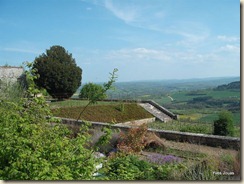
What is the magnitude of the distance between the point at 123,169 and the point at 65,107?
29.5ft

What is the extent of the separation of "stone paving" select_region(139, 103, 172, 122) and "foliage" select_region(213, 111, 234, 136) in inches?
247

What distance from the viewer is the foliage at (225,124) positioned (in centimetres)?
961

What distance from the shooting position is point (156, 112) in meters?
17.0

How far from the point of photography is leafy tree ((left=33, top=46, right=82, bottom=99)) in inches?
674

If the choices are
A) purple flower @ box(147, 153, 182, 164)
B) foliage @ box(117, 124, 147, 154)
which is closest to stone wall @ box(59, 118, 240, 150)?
foliage @ box(117, 124, 147, 154)

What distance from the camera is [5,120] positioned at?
430 centimetres

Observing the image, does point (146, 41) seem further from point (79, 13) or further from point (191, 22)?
point (79, 13)

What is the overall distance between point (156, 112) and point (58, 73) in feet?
19.3

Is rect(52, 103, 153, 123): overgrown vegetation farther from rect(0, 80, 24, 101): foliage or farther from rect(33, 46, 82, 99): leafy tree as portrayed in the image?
rect(0, 80, 24, 101): foliage

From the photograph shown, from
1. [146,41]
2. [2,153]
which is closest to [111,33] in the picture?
[146,41]

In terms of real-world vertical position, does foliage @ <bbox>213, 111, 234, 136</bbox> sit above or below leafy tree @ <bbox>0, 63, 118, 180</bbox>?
below

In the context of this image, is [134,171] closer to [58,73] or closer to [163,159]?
[163,159]

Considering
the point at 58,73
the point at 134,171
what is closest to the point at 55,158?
the point at 134,171

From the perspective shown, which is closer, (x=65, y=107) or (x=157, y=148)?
(x=157, y=148)
